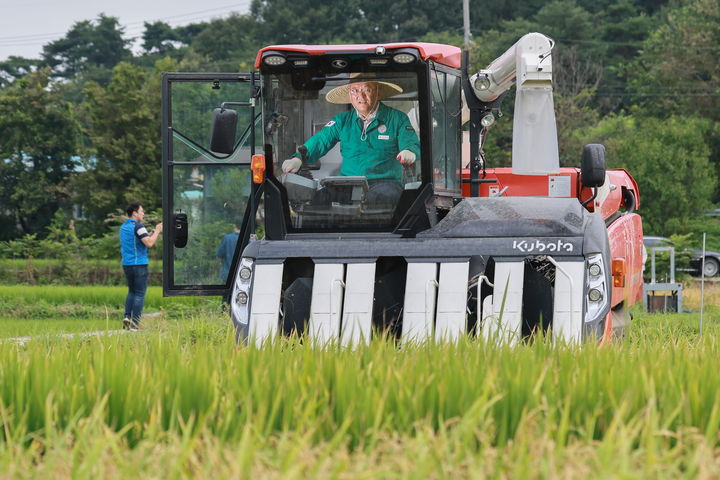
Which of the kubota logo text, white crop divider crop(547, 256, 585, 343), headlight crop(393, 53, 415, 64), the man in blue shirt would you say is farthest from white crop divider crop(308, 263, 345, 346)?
the man in blue shirt

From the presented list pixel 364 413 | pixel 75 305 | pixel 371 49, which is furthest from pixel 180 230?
pixel 75 305

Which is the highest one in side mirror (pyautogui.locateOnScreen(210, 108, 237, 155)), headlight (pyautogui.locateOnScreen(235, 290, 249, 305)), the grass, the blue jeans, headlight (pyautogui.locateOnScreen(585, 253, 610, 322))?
side mirror (pyautogui.locateOnScreen(210, 108, 237, 155))

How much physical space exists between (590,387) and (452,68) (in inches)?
207

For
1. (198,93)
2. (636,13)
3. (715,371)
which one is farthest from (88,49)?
(715,371)

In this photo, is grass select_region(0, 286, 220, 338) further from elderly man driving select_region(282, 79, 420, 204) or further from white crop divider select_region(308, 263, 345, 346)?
white crop divider select_region(308, 263, 345, 346)

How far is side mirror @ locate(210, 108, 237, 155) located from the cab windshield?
0.35m

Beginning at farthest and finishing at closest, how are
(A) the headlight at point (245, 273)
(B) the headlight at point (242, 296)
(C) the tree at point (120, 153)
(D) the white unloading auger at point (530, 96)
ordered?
(C) the tree at point (120, 153), (D) the white unloading auger at point (530, 96), (A) the headlight at point (245, 273), (B) the headlight at point (242, 296)

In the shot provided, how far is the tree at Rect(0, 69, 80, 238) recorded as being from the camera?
42750 millimetres

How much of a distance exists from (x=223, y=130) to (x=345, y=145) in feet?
3.11

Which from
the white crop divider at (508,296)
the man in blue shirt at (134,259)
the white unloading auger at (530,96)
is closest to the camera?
the white crop divider at (508,296)

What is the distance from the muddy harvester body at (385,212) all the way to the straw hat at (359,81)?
0.06ft

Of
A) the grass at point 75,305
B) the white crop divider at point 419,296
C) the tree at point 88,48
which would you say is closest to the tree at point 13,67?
the tree at point 88,48

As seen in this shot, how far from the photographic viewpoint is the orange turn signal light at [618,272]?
891 centimetres

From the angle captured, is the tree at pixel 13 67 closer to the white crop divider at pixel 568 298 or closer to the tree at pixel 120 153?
the tree at pixel 120 153
